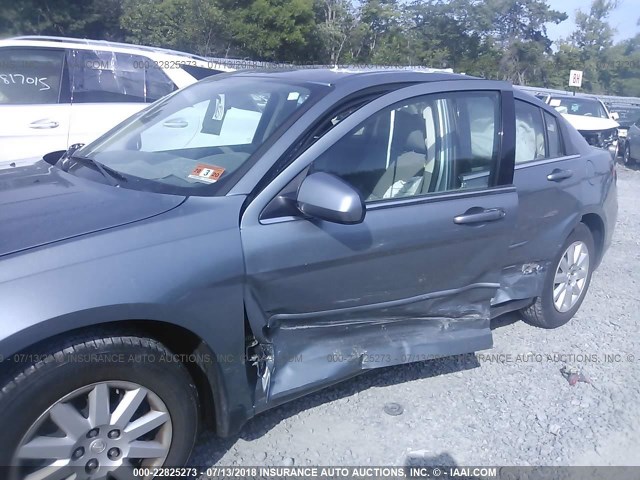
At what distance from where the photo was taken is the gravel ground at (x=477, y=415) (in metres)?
3.04

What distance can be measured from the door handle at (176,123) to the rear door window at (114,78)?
10.8 ft

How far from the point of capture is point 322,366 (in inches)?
114

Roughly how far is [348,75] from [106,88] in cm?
Result: 413

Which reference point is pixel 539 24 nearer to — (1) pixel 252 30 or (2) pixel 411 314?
(1) pixel 252 30

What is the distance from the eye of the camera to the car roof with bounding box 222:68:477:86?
3.16 m

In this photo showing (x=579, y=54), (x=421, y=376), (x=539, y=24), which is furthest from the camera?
(x=579, y=54)

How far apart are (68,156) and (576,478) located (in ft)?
10.0

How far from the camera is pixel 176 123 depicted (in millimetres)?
3504

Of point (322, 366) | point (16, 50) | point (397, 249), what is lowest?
point (322, 366)

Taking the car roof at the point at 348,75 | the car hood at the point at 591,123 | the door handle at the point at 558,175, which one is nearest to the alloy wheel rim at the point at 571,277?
the door handle at the point at 558,175

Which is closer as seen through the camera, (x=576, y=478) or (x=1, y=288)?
(x=1, y=288)

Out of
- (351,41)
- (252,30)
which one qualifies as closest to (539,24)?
(351,41)

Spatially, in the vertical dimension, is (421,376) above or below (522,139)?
below

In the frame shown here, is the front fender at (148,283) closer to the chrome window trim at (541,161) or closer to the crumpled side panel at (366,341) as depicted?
the crumpled side panel at (366,341)
